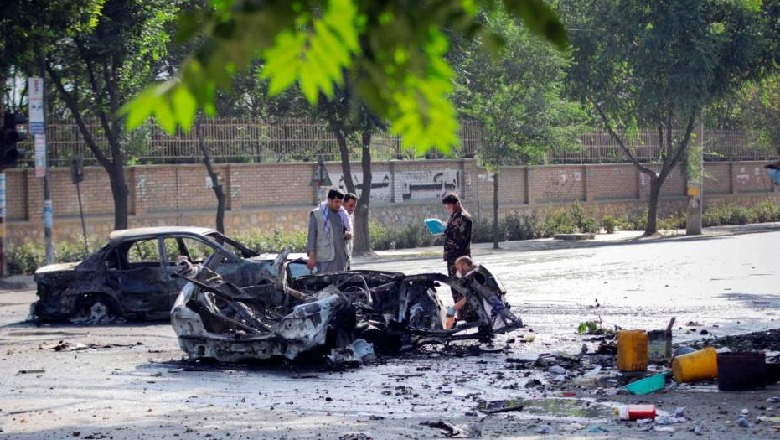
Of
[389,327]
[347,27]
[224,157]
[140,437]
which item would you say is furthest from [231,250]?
[224,157]

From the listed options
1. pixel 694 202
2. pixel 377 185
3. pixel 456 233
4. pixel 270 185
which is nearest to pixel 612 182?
pixel 694 202

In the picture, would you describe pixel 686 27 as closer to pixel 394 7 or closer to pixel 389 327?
pixel 389 327

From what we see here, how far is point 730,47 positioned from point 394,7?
38.7m

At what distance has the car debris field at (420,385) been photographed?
9.39 m

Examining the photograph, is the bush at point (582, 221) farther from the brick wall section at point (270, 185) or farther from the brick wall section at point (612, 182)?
the brick wall section at point (270, 185)

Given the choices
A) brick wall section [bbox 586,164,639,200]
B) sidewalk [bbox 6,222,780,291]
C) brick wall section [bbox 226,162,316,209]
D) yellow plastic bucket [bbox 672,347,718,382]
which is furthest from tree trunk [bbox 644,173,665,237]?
yellow plastic bucket [bbox 672,347,718,382]

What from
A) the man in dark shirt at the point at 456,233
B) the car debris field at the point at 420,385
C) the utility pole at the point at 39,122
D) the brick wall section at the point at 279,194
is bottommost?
the car debris field at the point at 420,385

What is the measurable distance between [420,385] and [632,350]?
2.06 meters

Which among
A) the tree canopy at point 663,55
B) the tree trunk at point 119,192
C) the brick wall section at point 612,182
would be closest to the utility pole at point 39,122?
the tree trunk at point 119,192

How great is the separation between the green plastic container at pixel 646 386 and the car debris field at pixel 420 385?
57 millimetres

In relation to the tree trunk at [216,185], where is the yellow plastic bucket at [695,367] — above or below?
below

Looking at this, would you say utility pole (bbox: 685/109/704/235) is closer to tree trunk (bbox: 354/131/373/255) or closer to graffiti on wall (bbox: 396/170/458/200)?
graffiti on wall (bbox: 396/170/458/200)

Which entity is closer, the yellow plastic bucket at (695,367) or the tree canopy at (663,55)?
the yellow plastic bucket at (695,367)

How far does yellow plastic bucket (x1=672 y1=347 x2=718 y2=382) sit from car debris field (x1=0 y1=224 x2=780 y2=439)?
78 millimetres
